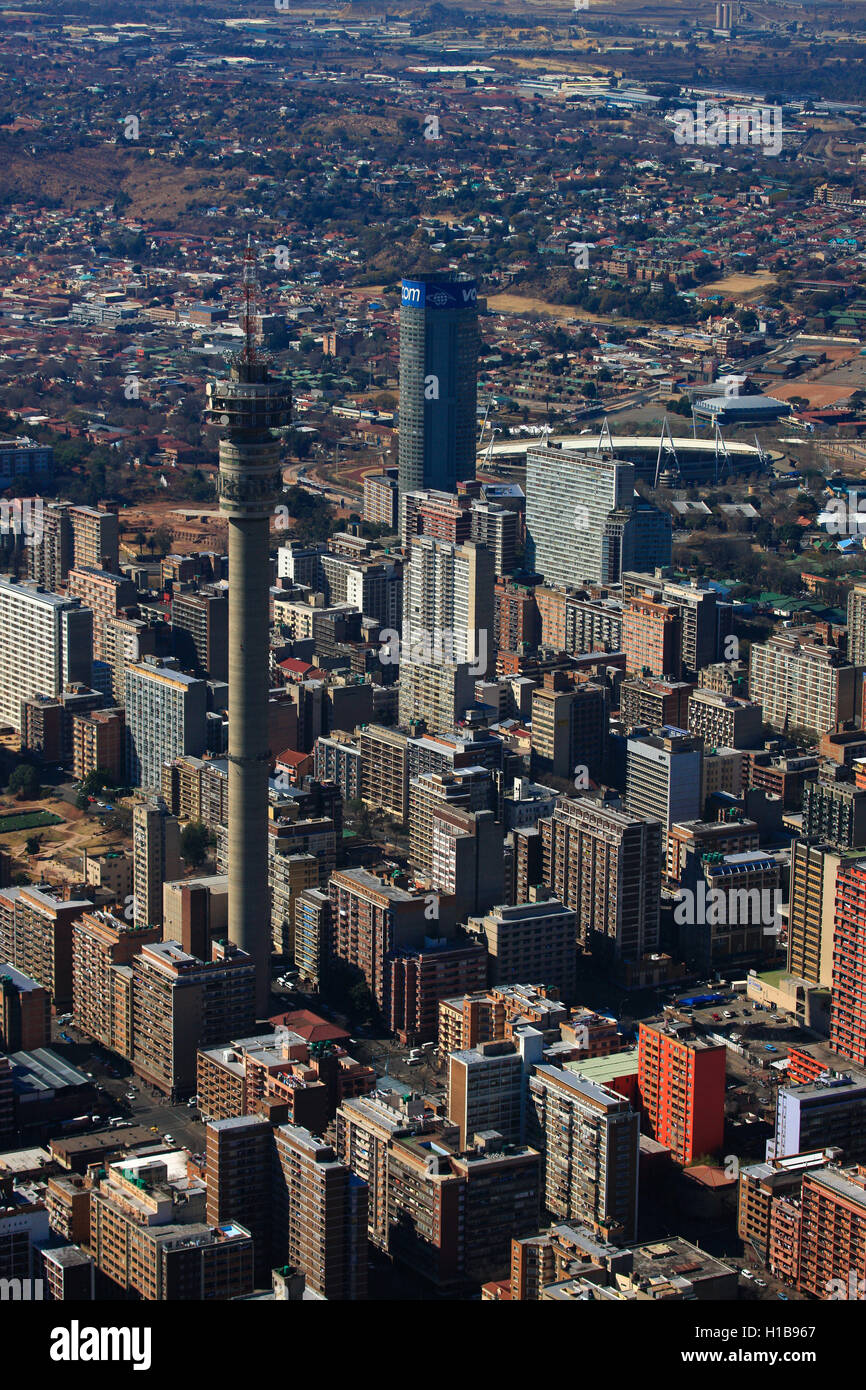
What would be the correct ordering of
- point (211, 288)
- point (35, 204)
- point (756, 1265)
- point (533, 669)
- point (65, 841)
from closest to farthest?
point (756, 1265), point (65, 841), point (533, 669), point (211, 288), point (35, 204)

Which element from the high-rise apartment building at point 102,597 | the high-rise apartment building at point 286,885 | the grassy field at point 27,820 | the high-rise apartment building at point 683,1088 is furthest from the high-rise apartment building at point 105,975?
the high-rise apartment building at point 102,597

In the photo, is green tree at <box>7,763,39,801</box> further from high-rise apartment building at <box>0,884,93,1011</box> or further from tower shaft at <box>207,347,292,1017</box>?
tower shaft at <box>207,347,292,1017</box>

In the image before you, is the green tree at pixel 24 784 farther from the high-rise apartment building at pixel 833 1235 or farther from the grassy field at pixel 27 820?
the high-rise apartment building at pixel 833 1235

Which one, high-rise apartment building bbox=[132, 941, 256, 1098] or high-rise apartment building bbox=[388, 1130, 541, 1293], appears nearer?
high-rise apartment building bbox=[388, 1130, 541, 1293]

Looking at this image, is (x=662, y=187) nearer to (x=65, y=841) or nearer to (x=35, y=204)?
(x=35, y=204)

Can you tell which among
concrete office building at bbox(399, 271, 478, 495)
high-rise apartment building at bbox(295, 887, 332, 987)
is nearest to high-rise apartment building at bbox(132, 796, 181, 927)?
high-rise apartment building at bbox(295, 887, 332, 987)
